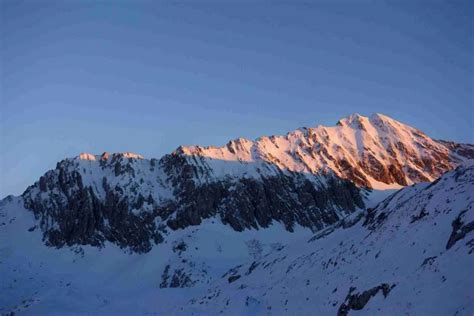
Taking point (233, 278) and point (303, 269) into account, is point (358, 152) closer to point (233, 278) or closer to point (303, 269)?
point (233, 278)

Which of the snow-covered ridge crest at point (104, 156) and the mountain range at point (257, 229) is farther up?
the snow-covered ridge crest at point (104, 156)

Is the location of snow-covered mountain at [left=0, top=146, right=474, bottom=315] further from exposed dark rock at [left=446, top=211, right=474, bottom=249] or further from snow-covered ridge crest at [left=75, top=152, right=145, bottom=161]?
snow-covered ridge crest at [left=75, top=152, right=145, bottom=161]

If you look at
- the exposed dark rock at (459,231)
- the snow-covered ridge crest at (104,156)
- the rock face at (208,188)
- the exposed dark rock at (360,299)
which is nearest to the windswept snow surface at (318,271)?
the exposed dark rock at (459,231)

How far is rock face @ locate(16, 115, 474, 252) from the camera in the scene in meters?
102

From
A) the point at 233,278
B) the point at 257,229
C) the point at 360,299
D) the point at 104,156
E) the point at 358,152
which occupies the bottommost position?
the point at 360,299

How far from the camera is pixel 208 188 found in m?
107

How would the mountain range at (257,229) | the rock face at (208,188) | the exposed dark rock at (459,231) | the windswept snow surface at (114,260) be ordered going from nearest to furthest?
the exposed dark rock at (459,231) < the mountain range at (257,229) < the windswept snow surface at (114,260) < the rock face at (208,188)

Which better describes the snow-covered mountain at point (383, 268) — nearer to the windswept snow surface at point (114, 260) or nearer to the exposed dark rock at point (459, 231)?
the exposed dark rock at point (459, 231)

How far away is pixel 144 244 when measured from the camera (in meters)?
97.6

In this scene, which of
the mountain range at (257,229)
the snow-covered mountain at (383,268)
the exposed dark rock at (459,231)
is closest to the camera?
the snow-covered mountain at (383,268)

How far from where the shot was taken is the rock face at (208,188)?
336 feet

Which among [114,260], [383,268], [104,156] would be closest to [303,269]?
[383,268]

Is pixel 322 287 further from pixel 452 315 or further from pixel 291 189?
pixel 291 189

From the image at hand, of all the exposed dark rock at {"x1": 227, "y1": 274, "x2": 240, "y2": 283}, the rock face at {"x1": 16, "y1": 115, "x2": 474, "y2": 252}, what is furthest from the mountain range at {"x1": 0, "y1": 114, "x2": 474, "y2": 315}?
the exposed dark rock at {"x1": 227, "y1": 274, "x2": 240, "y2": 283}
